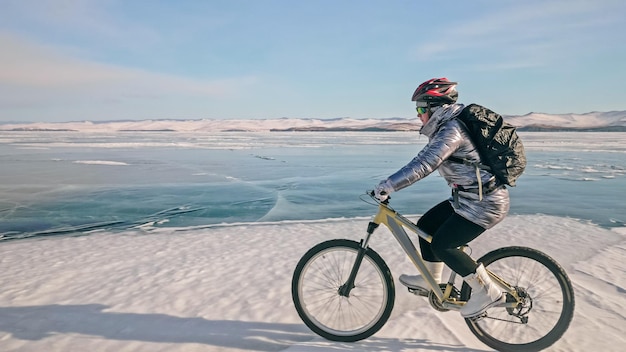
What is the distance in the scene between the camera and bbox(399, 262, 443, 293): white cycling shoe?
3.37 meters

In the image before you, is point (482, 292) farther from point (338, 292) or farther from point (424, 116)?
point (424, 116)

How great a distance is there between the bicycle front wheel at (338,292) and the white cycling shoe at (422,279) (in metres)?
0.21

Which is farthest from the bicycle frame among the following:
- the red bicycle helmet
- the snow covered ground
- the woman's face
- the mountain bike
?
the red bicycle helmet

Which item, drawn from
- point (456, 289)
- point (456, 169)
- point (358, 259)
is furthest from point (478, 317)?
point (456, 169)

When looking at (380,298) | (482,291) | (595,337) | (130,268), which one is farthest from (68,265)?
(595,337)

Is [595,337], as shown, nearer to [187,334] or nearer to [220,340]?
[220,340]

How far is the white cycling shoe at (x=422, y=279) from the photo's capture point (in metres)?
3.37

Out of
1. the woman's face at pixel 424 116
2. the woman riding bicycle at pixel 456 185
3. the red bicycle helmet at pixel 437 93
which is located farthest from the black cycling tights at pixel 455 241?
the red bicycle helmet at pixel 437 93

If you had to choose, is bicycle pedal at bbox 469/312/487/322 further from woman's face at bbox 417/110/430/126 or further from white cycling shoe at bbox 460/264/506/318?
woman's face at bbox 417/110/430/126

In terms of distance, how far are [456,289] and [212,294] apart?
233 centimetres

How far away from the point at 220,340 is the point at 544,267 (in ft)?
8.06

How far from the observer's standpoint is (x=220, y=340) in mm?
3453

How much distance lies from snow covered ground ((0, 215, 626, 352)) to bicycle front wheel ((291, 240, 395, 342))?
14 centimetres

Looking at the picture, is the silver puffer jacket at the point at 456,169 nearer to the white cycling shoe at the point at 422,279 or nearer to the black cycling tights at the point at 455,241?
the black cycling tights at the point at 455,241
